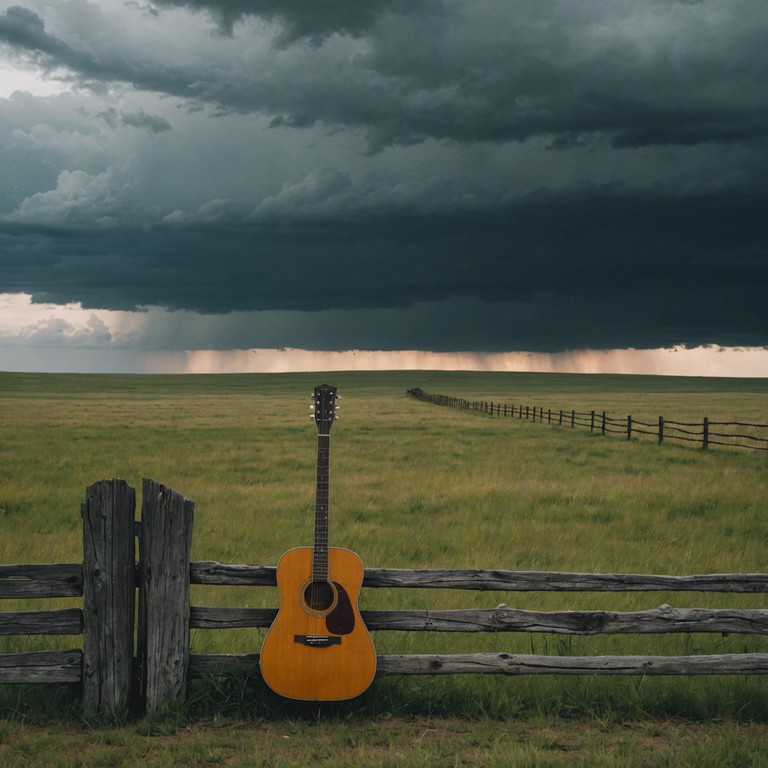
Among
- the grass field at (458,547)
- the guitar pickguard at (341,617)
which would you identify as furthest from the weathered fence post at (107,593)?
the guitar pickguard at (341,617)

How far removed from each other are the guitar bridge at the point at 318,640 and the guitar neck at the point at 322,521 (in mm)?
388

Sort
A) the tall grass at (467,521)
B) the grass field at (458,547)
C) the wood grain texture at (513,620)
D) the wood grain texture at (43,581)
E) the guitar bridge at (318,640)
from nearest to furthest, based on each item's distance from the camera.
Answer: the grass field at (458,547), the guitar bridge at (318,640), the wood grain texture at (43,581), the wood grain texture at (513,620), the tall grass at (467,521)

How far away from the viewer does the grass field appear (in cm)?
550

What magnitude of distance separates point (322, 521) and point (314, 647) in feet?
2.78

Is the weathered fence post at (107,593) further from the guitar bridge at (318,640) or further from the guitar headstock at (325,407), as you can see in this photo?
the guitar headstock at (325,407)

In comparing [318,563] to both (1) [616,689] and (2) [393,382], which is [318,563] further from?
(2) [393,382]

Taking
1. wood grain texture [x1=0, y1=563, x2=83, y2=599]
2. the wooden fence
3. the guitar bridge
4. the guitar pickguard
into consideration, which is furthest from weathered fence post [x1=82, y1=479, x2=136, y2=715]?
the guitar pickguard

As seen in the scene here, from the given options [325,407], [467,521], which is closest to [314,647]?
[325,407]

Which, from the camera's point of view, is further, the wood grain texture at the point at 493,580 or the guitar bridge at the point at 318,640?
the wood grain texture at the point at 493,580

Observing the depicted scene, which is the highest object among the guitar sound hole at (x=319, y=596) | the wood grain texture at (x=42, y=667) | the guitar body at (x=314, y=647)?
the guitar sound hole at (x=319, y=596)

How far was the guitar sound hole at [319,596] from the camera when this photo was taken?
18.6 feet

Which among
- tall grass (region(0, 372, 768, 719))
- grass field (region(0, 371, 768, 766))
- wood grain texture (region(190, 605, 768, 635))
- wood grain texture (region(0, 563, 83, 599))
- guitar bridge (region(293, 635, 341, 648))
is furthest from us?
tall grass (region(0, 372, 768, 719))

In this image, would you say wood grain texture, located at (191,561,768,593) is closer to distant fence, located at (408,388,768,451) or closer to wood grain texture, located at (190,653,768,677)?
wood grain texture, located at (190,653,768,677)

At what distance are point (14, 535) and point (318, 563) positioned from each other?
9204mm
